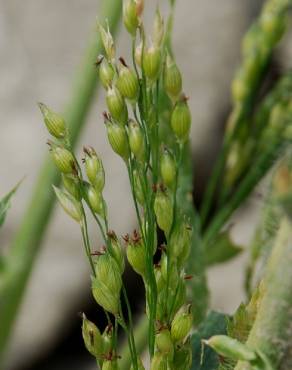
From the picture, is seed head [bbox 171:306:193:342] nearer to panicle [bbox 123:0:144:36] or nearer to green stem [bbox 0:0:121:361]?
panicle [bbox 123:0:144:36]

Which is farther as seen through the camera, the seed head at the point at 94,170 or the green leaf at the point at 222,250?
the green leaf at the point at 222,250

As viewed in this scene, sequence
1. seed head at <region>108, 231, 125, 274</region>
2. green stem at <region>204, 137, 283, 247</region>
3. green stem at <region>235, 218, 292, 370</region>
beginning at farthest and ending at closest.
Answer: green stem at <region>204, 137, 283, 247</region>
seed head at <region>108, 231, 125, 274</region>
green stem at <region>235, 218, 292, 370</region>

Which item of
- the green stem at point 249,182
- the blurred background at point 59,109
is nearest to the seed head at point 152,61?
the green stem at point 249,182

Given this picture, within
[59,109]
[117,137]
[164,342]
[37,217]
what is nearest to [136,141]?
[117,137]

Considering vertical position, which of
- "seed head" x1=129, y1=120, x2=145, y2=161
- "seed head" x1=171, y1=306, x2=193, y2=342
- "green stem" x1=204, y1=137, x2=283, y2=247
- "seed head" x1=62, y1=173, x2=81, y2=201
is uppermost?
"green stem" x1=204, y1=137, x2=283, y2=247

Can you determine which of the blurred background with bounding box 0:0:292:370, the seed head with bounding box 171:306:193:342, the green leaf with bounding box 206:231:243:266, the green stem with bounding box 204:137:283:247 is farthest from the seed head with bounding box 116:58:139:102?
the blurred background with bounding box 0:0:292:370

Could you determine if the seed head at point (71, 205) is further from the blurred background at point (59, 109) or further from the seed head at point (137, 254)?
the blurred background at point (59, 109)
